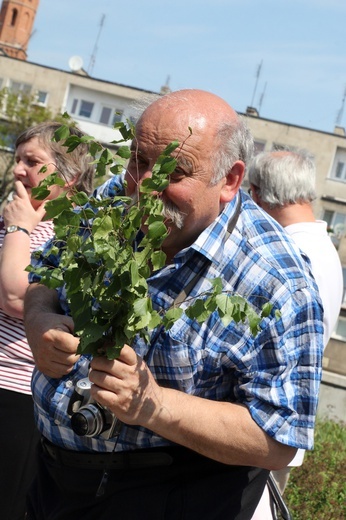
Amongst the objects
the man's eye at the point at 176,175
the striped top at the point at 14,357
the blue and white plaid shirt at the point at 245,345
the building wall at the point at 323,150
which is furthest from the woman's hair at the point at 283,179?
the building wall at the point at 323,150

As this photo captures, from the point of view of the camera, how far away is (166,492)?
3248 millimetres

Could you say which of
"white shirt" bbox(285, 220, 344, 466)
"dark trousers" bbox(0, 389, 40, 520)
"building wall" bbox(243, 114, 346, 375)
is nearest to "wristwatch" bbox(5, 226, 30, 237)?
"dark trousers" bbox(0, 389, 40, 520)

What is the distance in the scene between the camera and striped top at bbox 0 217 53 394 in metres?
4.59

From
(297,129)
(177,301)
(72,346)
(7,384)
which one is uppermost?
(297,129)

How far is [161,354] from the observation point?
10.3ft

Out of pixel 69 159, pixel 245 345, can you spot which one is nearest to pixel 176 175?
pixel 245 345

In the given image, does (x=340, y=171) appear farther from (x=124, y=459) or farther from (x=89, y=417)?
(x=89, y=417)

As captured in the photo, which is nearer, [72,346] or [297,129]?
[72,346]

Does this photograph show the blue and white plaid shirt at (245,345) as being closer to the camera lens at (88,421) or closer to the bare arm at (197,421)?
the bare arm at (197,421)

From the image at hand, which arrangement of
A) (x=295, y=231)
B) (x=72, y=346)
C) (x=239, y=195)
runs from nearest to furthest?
(x=72, y=346) < (x=239, y=195) < (x=295, y=231)

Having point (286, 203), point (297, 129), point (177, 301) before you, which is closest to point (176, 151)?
point (177, 301)

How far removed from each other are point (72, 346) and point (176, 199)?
1.82ft

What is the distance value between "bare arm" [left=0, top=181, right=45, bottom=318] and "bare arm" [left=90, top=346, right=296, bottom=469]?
1470 millimetres

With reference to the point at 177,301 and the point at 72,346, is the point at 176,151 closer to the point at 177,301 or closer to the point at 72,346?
the point at 177,301
